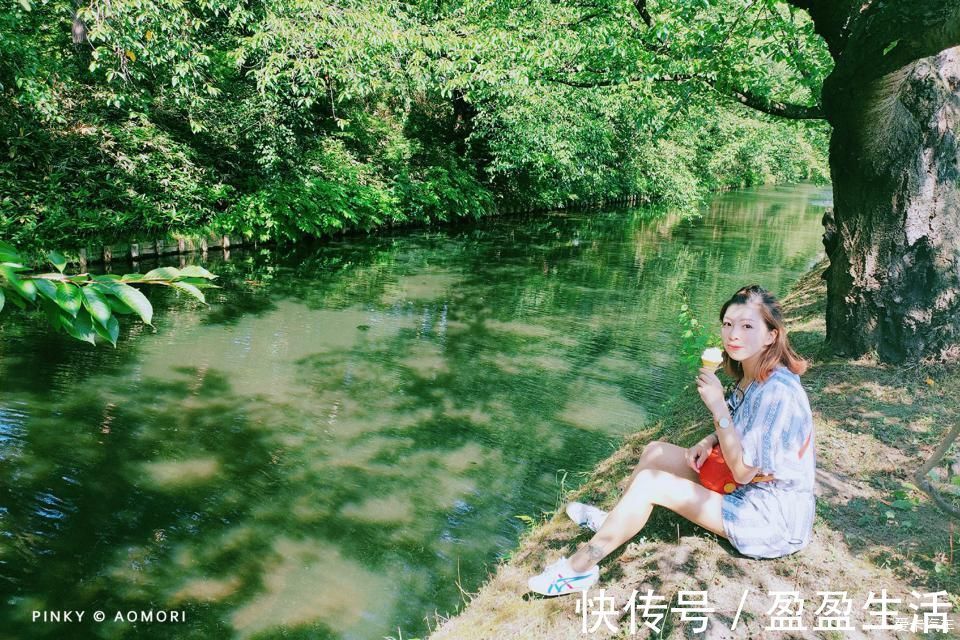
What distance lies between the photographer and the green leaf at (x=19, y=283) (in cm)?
170

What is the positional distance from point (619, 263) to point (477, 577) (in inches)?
520

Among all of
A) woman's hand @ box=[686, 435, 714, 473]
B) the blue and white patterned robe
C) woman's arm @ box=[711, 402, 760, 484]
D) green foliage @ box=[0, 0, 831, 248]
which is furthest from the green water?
green foliage @ box=[0, 0, 831, 248]

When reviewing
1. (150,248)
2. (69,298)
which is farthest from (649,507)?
(150,248)

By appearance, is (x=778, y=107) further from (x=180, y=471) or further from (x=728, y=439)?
(x=180, y=471)

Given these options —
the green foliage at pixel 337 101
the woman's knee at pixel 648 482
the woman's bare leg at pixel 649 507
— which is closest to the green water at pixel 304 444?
the woman's bare leg at pixel 649 507

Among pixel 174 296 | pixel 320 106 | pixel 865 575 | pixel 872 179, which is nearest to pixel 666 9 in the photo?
pixel 872 179

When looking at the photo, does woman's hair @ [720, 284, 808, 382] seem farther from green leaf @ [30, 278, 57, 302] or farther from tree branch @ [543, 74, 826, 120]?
tree branch @ [543, 74, 826, 120]

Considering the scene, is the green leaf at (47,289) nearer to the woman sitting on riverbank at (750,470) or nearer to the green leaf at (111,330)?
the green leaf at (111,330)

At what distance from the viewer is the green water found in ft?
13.9

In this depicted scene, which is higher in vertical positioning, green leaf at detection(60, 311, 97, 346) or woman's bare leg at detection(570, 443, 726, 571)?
green leaf at detection(60, 311, 97, 346)

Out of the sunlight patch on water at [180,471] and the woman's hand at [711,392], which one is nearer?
the woman's hand at [711,392]

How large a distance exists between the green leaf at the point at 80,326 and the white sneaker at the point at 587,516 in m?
3.04

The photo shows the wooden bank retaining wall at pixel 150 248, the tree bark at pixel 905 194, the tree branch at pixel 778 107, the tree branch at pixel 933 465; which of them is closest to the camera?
the tree branch at pixel 933 465

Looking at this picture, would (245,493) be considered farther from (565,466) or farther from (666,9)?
→ (666,9)
